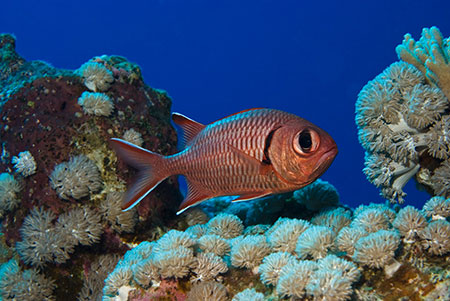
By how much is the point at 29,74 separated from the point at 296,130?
378cm

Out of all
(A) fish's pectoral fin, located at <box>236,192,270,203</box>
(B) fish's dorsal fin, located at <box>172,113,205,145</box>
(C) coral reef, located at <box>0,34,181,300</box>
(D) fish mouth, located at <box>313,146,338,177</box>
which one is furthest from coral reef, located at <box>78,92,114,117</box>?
(D) fish mouth, located at <box>313,146,338,177</box>

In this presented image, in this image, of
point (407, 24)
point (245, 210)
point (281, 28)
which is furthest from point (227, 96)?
point (245, 210)

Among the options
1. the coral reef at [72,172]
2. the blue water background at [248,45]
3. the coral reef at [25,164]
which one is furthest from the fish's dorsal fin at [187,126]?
the blue water background at [248,45]

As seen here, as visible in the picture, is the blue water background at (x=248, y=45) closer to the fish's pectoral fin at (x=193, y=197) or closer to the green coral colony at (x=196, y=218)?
the green coral colony at (x=196, y=218)

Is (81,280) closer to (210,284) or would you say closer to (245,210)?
(210,284)

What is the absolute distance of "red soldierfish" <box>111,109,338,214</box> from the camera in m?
2.74

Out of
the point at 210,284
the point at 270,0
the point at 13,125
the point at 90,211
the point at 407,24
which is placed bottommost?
the point at 210,284

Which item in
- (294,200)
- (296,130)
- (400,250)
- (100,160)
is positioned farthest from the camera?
(294,200)

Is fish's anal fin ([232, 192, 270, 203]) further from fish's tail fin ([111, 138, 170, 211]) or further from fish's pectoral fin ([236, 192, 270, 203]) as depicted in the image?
fish's tail fin ([111, 138, 170, 211])

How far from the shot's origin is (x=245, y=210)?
509 cm

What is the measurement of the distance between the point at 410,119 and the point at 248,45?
484 ft

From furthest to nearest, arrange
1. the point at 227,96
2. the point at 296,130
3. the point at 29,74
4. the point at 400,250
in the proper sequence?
the point at 227,96 → the point at 29,74 → the point at 296,130 → the point at 400,250

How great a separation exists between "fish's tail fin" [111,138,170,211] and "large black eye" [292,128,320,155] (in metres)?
1.49

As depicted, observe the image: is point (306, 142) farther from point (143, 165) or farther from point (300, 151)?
point (143, 165)
